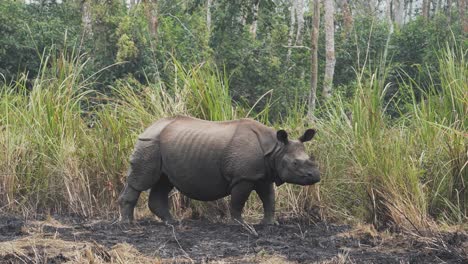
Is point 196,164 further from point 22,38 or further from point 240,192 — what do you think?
point 22,38

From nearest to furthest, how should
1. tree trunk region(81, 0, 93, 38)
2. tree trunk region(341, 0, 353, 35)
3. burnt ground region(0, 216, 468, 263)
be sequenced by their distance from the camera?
burnt ground region(0, 216, 468, 263)
tree trunk region(81, 0, 93, 38)
tree trunk region(341, 0, 353, 35)

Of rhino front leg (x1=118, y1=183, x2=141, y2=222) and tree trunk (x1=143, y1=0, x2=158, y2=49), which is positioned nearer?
rhino front leg (x1=118, y1=183, x2=141, y2=222)

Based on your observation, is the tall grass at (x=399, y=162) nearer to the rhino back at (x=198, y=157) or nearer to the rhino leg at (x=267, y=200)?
the rhino leg at (x=267, y=200)

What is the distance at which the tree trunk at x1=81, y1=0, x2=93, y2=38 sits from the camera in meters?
20.2

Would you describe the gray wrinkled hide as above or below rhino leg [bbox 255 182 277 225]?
above

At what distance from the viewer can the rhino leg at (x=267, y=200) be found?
7.64 m

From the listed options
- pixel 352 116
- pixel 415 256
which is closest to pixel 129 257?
pixel 415 256

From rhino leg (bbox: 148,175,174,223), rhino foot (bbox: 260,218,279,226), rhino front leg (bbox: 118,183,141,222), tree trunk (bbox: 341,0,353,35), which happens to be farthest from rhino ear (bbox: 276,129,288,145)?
tree trunk (bbox: 341,0,353,35)

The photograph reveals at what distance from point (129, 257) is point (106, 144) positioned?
3.22 meters

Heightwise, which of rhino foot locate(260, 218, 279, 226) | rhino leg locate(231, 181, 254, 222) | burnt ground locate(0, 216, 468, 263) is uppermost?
rhino leg locate(231, 181, 254, 222)

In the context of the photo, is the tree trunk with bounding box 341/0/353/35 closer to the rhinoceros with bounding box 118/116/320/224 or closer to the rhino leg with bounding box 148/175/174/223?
the rhino leg with bounding box 148/175/174/223

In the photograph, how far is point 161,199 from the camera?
8.09m

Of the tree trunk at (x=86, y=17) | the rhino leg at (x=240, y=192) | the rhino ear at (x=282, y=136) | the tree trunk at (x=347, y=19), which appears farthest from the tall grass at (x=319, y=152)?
the tree trunk at (x=347, y=19)

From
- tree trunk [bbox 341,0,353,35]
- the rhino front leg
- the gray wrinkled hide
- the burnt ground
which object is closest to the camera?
the burnt ground
